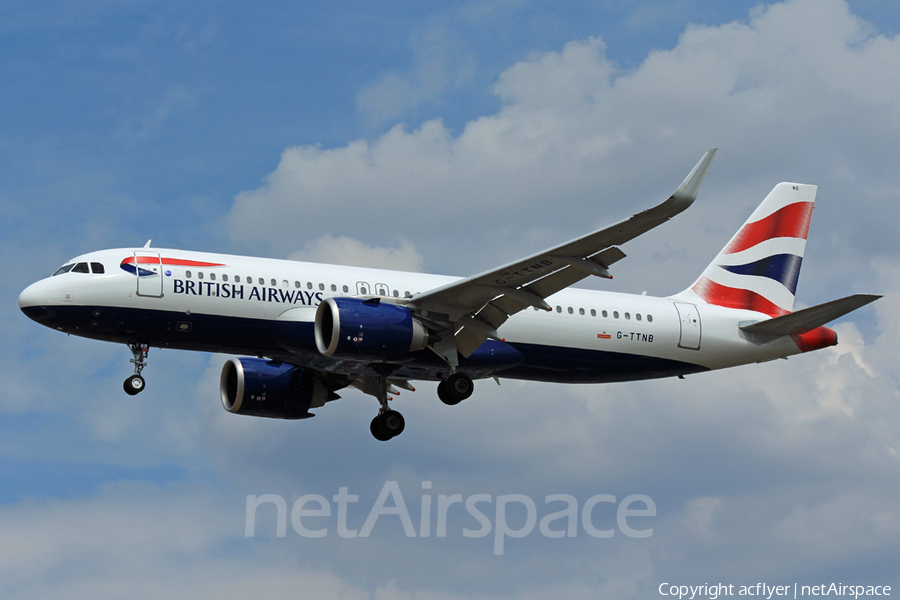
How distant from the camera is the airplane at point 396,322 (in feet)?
104

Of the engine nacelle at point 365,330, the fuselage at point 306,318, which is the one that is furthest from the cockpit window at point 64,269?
the engine nacelle at point 365,330

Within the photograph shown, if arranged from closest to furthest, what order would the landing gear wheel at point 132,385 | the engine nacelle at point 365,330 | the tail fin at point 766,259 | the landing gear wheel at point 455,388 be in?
the engine nacelle at point 365,330 < the landing gear wheel at point 132,385 < the landing gear wheel at point 455,388 < the tail fin at point 766,259

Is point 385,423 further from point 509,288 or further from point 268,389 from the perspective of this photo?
point 509,288

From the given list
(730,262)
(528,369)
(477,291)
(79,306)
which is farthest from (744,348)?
(79,306)

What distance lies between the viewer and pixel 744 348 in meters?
38.7

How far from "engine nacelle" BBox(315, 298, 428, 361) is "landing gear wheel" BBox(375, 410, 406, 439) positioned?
637 cm

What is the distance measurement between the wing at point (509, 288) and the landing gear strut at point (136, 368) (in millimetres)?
7657

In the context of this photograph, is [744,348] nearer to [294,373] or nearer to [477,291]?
[477,291]

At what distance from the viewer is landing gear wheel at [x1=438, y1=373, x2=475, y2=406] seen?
114 feet

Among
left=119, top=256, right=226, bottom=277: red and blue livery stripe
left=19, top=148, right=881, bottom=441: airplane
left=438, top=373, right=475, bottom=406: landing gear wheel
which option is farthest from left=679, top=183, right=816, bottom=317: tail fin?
left=119, top=256, right=226, bottom=277: red and blue livery stripe

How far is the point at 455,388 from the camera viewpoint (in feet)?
114

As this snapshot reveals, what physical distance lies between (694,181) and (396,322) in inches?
392

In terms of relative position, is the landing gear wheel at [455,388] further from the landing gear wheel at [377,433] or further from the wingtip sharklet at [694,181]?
the wingtip sharklet at [694,181]

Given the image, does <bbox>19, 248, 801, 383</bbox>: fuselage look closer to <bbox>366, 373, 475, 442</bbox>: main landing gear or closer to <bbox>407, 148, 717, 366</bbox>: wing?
<bbox>407, 148, 717, 366</bbox>: wing
